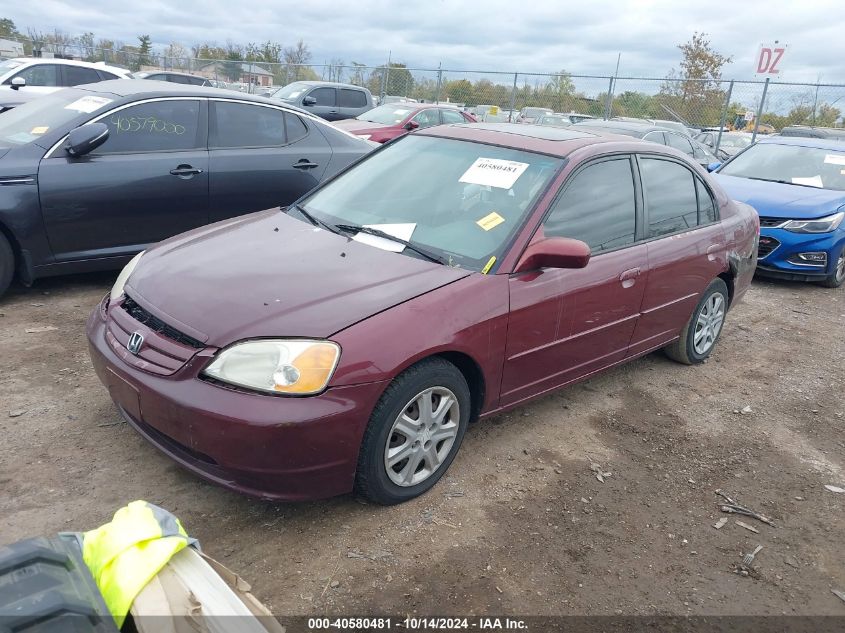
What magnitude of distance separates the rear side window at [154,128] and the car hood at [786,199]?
572cm

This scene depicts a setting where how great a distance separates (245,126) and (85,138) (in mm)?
1367

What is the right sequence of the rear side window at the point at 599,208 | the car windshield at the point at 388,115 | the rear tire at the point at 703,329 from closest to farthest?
the rear side window at the point at 599,208 → the rear tire at the point at 703,329 → the car windshield at the point at 388,115

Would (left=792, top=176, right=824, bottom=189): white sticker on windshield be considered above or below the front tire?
above

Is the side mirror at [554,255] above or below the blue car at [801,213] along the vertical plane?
above

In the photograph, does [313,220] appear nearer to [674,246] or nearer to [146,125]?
[674,246]

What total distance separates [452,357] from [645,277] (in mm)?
1582

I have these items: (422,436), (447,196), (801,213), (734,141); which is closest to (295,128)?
(447,196)

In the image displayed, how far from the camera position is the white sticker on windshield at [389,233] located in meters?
3.36

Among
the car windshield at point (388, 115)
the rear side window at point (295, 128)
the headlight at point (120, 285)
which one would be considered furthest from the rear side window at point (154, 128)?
the car windshield at point (388, 115)

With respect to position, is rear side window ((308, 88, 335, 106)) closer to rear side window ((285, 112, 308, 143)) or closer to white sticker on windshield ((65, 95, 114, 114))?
rear side window ((285, 112, 308, 143))

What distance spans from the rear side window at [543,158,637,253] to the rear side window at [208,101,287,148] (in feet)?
10.6

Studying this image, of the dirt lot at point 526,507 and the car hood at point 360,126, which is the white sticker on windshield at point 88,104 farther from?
the car hood at point 360,126

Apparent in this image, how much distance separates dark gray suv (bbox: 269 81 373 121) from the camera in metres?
15.8

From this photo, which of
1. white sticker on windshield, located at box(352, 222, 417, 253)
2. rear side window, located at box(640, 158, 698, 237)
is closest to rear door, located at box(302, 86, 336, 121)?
rear side window, located at box(640, 158, 698, 237)
